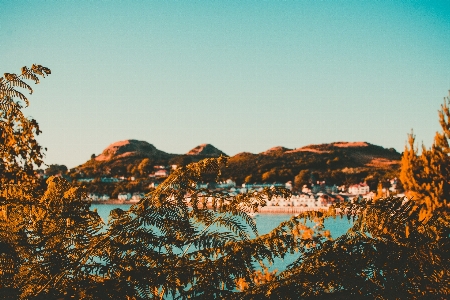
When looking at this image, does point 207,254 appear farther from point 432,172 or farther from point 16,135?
point 432,172

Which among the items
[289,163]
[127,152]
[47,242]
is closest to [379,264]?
[47,242]

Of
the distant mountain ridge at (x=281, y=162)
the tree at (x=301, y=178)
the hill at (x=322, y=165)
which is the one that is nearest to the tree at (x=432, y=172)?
the hill at (x=322, y=165)

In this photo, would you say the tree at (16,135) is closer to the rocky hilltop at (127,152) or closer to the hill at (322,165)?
the hill at (322,165)

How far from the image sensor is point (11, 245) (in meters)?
2.86

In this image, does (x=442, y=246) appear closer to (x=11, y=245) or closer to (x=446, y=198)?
(x=11, y=245)

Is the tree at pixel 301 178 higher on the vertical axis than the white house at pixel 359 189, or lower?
higher

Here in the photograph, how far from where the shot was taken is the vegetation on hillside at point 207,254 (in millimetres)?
2441

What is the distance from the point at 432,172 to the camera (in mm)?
13570

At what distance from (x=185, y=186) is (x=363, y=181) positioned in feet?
397

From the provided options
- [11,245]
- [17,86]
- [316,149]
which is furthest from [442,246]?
[316,149]

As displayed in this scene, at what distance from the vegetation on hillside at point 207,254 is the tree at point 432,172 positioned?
436 inches

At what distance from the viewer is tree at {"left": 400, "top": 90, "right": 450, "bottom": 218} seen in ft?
42.5

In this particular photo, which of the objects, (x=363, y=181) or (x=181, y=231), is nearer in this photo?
(x=181, y=231)

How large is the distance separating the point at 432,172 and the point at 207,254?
13.1 meters
